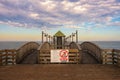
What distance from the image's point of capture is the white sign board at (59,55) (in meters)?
15.6

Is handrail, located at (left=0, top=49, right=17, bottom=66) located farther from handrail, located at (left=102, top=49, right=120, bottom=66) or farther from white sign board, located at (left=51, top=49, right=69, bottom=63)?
handrail, located at (left=102, top=49, right=120, bottom=66)

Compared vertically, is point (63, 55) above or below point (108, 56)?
above

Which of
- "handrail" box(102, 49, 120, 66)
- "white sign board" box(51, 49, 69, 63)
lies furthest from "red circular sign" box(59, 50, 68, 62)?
"handrail" box(102, 49, 120, 66)

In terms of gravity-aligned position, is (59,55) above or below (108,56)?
above

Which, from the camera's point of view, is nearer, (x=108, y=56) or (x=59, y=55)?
(x=108, y=56)

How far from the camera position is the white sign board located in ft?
51.3

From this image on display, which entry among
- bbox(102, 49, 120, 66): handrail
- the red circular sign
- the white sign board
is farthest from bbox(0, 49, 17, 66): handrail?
bbox(102, 49, 120, 66): handrail

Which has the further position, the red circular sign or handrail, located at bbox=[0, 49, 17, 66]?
the red circular sign

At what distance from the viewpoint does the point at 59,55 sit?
51.6ft

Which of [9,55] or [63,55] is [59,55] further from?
[9,55]

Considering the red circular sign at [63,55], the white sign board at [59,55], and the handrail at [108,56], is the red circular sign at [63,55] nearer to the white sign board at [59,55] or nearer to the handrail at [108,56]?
the white sign board at [59,55]

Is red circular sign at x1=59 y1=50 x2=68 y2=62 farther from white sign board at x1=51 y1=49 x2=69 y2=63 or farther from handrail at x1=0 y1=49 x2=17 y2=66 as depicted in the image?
handrail at x1=0 y1=49 x2=17 y2=66

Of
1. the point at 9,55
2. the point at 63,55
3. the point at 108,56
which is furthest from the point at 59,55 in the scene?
the point at 9,55

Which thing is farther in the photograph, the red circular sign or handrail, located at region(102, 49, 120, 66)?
the red circular sign
